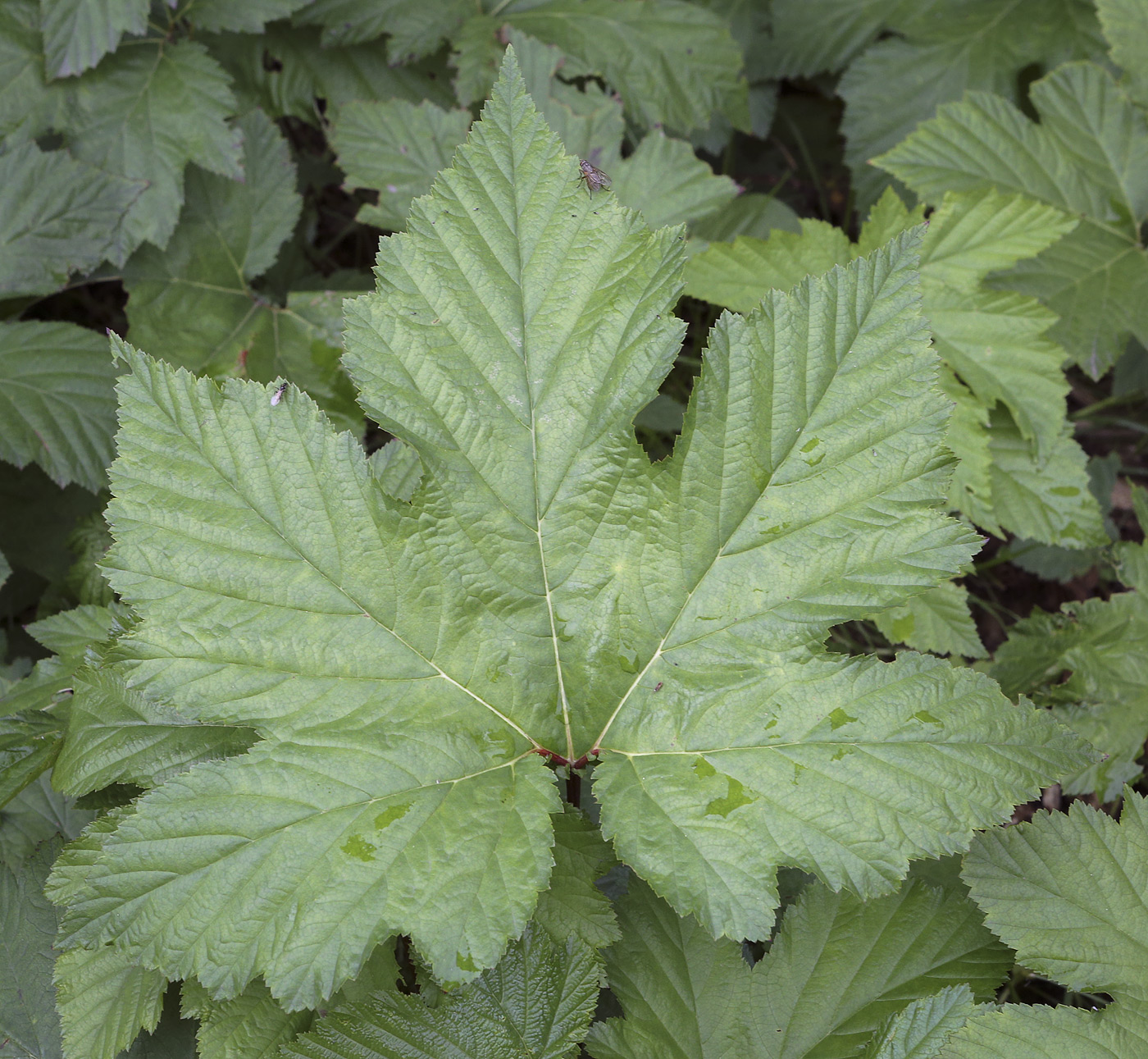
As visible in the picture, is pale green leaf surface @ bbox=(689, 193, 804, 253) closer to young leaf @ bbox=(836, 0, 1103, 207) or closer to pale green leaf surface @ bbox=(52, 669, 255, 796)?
young leaf @ bbox=(836, 0, 1103, 207)

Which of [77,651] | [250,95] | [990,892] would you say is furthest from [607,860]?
[250,95]

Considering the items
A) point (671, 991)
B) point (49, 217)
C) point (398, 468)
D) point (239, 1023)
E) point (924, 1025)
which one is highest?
point (49, 217)

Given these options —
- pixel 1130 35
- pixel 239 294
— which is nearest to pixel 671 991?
pixel 239 294

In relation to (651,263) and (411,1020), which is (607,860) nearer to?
(411,1020)

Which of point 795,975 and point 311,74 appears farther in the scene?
point 311,74

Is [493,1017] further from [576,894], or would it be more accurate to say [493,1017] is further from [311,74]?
[311,74]

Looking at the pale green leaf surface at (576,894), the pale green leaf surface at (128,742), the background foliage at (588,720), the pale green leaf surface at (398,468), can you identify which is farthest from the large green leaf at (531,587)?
the pale green leaf surface at (398,468)
